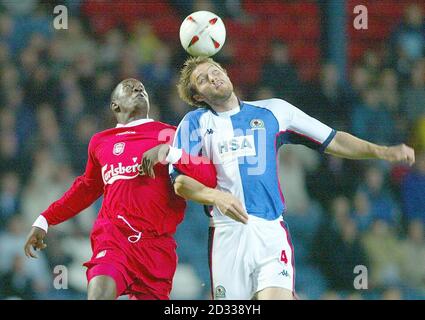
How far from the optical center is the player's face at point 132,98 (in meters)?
5.63

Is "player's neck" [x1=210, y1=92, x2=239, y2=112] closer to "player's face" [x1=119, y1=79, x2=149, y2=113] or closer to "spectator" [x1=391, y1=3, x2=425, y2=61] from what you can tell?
"player's face" [x1=119, y1=79, x2=149, y2=113]

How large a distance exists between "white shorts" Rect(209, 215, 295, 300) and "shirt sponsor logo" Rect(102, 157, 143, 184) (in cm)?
72

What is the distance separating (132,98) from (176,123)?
1.87 m

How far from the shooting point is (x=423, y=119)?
8.26m

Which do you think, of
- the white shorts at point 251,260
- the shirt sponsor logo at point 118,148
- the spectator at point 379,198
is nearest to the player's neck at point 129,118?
the shirt sponsor logo at point 118,148

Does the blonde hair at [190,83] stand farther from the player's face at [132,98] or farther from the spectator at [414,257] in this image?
the spectator at [414,257]

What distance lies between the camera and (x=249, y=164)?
501 cm

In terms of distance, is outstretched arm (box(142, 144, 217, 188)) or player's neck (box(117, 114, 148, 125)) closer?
outstretched arm (box(142, 144, 217, 188))

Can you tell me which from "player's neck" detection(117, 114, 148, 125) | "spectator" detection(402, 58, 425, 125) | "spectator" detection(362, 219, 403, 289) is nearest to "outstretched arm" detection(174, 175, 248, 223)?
"player's neck" detection(117, 114, 148, 125)

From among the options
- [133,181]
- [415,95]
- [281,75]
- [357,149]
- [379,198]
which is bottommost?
[379,198]

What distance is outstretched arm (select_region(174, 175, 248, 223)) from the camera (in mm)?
4539

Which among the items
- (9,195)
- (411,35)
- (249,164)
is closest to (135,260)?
(249,164)

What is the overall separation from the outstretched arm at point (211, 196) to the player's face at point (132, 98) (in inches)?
32.3

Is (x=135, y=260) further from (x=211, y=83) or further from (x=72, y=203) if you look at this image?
(x=211, y=83)
